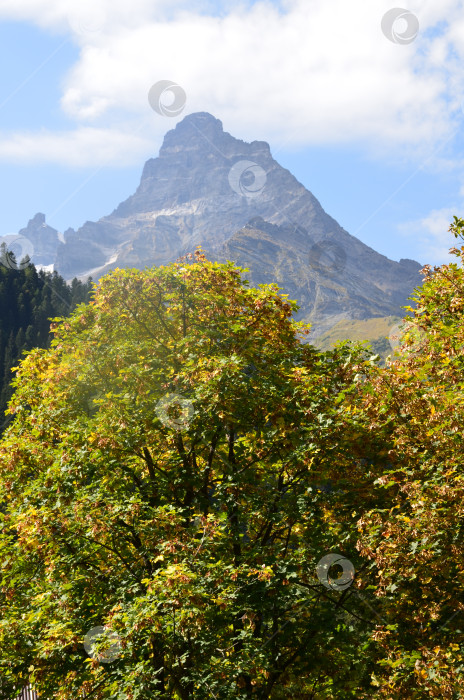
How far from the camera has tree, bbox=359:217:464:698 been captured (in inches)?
378

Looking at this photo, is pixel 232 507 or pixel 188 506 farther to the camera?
pixel 188 506

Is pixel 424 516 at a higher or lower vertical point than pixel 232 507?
lower

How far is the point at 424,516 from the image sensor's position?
940 cm

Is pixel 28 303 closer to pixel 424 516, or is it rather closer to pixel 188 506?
pixel 188 506

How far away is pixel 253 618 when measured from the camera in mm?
11898

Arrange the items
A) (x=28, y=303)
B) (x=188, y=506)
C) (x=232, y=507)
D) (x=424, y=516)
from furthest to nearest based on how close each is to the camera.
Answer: (x=28, y=303)
(x=188, y=506)
(x=232, y=507)
(x=424, y=516)

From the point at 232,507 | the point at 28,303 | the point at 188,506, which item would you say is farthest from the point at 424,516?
the point at 28,303

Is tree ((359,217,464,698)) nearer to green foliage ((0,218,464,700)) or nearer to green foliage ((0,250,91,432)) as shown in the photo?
green foliage ((0,218,464,700))

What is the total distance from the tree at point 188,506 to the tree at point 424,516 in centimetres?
98

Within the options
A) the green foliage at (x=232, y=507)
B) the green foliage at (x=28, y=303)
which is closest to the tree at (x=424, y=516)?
the green foliage at (x=232, y=507)

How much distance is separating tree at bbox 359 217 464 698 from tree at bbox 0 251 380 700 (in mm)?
984

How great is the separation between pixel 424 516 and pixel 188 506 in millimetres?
6662

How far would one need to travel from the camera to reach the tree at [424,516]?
9594 millimetres

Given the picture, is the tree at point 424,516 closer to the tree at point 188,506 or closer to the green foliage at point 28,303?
the tree at point 188,506
